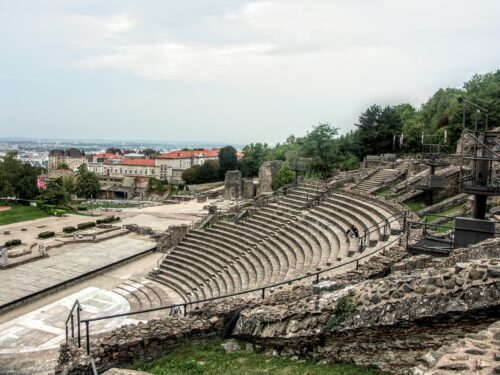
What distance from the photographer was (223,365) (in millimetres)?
7539

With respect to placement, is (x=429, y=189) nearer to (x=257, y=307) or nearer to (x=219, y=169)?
(x=257, y=307)

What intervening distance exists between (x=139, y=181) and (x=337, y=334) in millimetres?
83661

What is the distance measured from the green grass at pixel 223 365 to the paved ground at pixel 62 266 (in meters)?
13.4

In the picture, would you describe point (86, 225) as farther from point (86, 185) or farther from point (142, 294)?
point (86, 185)

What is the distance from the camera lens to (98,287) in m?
21.2

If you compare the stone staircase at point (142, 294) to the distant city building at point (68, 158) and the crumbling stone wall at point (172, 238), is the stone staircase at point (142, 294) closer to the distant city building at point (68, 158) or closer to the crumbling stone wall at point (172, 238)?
the crumbling stone wall at point (172, 238)

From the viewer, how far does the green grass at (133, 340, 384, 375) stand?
22.1 feet

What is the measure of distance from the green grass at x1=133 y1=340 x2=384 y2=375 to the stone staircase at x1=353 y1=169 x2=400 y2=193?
19.1 meters

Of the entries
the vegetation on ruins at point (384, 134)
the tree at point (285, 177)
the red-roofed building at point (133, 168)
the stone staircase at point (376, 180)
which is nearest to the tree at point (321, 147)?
the vegetation on ruins at point (384, 134)

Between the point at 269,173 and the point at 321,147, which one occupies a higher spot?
the point at 321,147

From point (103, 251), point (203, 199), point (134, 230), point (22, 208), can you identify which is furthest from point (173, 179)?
point (103, 251)

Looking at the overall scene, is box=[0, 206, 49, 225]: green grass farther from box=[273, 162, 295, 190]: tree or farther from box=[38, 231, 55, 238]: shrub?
box=[273, 162, 295, 190]: tree

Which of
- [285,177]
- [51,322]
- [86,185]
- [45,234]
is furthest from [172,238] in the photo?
[86,185]

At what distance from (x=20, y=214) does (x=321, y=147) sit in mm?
30976
